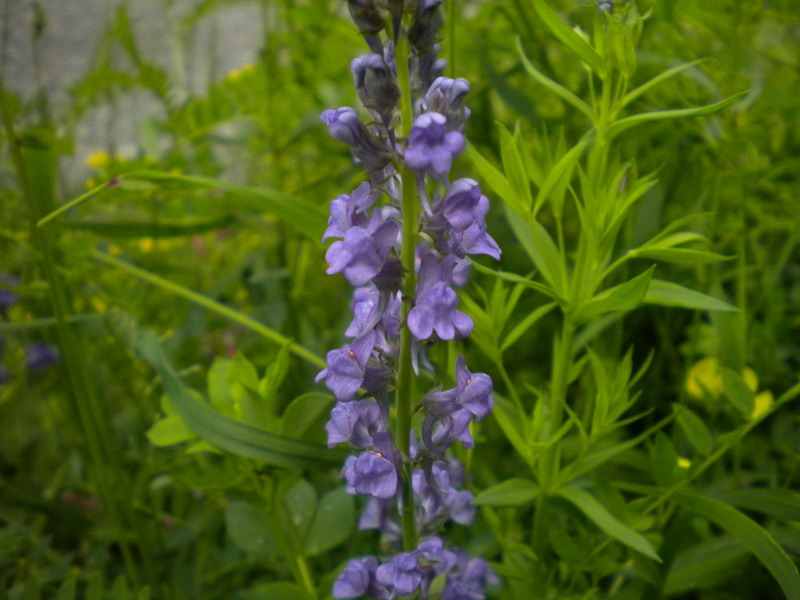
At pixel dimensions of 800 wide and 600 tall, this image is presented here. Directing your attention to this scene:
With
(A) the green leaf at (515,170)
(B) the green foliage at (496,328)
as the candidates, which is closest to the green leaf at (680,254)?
(B) the green foliage at (496,328)

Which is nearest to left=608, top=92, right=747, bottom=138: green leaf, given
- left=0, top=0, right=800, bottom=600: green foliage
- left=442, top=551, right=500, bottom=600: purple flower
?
left=0, top=0, right=800, bottom=600: green foliage

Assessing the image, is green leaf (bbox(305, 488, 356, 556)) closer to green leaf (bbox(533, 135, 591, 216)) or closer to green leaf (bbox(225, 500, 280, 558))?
green leaf (bbox(225, 500, 280, 558))

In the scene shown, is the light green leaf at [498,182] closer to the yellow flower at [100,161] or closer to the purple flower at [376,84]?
the purple flower at [376,84]

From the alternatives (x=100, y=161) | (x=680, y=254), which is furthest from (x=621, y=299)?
(x=100, y=161)

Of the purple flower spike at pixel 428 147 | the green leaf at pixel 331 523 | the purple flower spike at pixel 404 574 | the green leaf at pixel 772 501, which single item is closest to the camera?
the purple flower spike at pixel 428 147

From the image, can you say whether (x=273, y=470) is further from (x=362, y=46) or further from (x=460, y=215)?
(x=362, y=46)

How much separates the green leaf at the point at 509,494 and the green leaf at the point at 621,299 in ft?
0.57

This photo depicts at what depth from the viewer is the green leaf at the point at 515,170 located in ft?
2.11

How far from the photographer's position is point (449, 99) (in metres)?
0.56

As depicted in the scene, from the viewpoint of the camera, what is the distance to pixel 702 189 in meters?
1.14

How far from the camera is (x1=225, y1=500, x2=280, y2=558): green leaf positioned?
2.86 feet

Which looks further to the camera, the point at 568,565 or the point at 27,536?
the point at 27,536

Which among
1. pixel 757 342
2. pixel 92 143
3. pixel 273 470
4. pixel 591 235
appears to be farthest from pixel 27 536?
pixel 92 143

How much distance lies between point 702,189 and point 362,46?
583 mm
